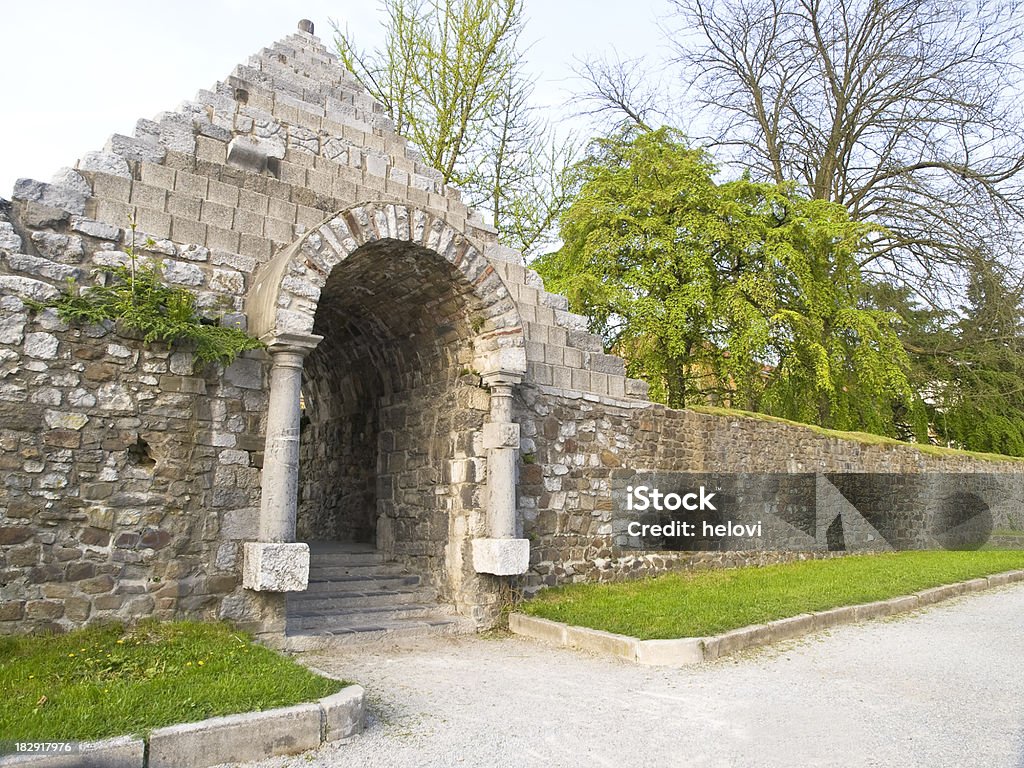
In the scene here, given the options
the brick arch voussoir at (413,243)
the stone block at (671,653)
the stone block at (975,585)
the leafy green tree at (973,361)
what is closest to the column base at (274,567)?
the brick arch voussoir at (413,243)

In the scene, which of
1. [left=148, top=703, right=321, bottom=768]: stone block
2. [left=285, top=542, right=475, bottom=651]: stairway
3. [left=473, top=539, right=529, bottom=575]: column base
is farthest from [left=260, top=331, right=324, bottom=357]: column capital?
[left=148, top=703, right=321, bottom=768]: stone block

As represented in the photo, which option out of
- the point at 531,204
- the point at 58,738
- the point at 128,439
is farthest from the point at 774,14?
the point at 58,738

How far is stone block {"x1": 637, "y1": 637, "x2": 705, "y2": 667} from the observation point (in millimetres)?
5953

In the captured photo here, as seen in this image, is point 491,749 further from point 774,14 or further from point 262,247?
point 774,14

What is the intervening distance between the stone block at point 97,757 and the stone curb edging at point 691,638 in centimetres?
377

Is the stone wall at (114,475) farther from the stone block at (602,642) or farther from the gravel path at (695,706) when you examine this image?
the stone block at (602,642)

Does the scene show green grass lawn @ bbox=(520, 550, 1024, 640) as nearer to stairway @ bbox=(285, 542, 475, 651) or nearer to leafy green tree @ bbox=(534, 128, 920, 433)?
stairway @ bbox=(285, 542, 475, 651)

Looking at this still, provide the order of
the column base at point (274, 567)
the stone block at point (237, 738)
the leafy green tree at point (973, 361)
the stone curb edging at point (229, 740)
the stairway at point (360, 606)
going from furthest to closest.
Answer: the leafy green tree at point (973, 361) → the stairway at point (360, 606) → the column base at point (274, 567) → the stone block at point (237, 738) → the stone curb edging at point (229, 740)

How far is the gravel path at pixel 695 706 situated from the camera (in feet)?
13.1

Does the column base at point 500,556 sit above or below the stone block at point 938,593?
above

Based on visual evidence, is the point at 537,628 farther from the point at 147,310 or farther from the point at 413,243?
the point at 147,310

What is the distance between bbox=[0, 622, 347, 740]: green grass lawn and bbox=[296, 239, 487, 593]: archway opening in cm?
287

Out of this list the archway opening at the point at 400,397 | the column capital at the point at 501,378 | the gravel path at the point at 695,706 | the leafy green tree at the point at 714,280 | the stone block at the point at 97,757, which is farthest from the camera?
the leafy green tree at the point at 714,280

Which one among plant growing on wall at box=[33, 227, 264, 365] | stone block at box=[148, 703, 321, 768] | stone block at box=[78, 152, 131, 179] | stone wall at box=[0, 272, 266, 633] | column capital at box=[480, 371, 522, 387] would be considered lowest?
stone block at box=[148, 703, 321, 768]
